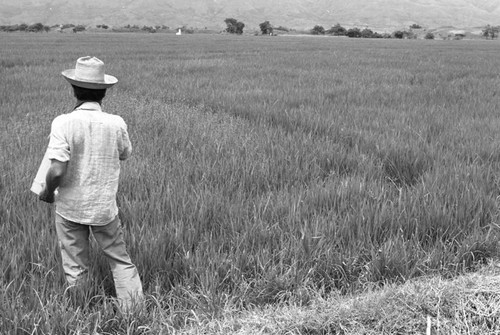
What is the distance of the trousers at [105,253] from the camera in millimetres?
1889

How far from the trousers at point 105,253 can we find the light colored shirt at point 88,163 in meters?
0.06

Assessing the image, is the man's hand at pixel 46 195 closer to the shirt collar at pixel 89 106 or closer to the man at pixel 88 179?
the man at pixel 88 179

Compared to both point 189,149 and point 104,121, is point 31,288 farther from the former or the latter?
point 189,149

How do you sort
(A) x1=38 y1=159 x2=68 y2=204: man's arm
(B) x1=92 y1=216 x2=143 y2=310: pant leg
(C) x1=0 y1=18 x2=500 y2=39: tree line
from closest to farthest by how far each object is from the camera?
(A) x1=38 y1=159 x2=68 y2=204: man's arm, (B) x1=92 y1=216 x2=143 y2=310: pant leg, (C) x1=0 y1=18 x2=500 y2=39: tree line

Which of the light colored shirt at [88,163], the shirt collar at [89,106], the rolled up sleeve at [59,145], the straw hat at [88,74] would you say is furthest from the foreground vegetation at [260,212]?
the straw hat at [88,74]

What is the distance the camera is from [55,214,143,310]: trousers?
1.89 meters

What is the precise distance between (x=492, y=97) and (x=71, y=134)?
7.76 m

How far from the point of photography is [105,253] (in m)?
1.96

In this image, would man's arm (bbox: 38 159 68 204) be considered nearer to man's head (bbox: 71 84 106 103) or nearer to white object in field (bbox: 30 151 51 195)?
white object in field (bbox: 30 151 51 195)

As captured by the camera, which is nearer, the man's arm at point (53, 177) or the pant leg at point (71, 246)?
the man's arm at point (53, 177)

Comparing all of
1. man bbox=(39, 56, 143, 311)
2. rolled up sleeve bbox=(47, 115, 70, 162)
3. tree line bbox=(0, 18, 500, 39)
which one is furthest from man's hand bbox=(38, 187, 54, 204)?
tree line bbox=(0, 18, 500, 39)

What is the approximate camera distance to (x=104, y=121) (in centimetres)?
187

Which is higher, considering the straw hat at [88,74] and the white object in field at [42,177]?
the straw hat at [88,74]

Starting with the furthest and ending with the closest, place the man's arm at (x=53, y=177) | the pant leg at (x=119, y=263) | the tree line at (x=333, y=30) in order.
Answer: the tree line at (x=333, y=30) → the pant leg at (x=119, y=263) → the man's arm at (x=53, y=177)
